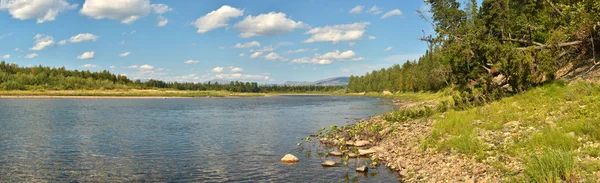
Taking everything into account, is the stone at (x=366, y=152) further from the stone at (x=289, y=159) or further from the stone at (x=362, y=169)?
the stone at (x=289, y=159)

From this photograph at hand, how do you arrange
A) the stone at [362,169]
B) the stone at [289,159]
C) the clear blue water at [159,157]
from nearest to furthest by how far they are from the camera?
the clear blue water at [159,157] < the stone at [362,169] < the stone at [289,159]

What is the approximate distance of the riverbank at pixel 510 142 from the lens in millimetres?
12156

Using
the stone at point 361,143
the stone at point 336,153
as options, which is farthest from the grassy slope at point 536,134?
the stone at point 336,153

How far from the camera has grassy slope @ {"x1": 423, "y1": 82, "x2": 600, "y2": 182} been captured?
11789mm

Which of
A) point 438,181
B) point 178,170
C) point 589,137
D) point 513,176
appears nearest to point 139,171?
point 178,170

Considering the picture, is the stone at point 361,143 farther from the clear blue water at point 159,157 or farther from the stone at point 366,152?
the clear blue water at point 159,157

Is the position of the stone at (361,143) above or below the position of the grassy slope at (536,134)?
below

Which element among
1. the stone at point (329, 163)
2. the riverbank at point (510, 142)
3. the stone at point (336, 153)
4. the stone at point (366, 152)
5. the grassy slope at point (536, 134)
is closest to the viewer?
the grassy slope at point (536, 134)

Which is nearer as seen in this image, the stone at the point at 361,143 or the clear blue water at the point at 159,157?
the clear blue water at the point at 159,157

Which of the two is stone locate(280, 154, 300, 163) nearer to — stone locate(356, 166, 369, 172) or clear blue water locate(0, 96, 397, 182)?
clear blue water locate(0, 96, 397, 182)

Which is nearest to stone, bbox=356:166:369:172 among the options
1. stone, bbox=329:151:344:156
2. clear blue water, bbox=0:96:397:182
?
clear blue water, bbox=0:96:397:182

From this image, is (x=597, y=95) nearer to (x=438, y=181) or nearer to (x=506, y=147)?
(x=506, y=147)

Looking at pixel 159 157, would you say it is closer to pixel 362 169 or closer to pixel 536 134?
pixel 362 169

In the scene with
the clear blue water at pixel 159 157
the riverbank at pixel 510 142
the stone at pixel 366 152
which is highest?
the riverbank at pixel 510 142
